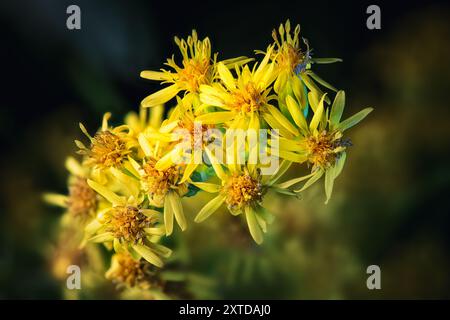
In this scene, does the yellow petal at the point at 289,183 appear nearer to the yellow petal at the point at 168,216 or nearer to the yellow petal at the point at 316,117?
the yellow petal at the point at 316,117

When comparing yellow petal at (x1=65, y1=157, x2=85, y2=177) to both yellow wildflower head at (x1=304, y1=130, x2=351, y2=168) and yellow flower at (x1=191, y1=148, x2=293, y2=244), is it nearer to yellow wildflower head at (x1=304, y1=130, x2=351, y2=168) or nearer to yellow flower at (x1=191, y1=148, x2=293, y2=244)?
yellow flower at (x1=191, y1=148, x2=293, y2=244)

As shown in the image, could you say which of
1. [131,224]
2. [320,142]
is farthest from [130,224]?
[320,142]

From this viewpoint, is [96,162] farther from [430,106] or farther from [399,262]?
[430,106]

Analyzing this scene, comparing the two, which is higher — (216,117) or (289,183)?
(216,117)

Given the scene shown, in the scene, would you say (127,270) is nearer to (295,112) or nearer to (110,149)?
(110,149)

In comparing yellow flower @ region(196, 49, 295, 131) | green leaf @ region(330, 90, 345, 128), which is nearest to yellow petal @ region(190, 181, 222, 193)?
yellow flower @ region(196, 49, 295, 131)

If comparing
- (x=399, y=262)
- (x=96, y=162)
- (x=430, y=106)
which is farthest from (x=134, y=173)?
(x=430, y=106)
